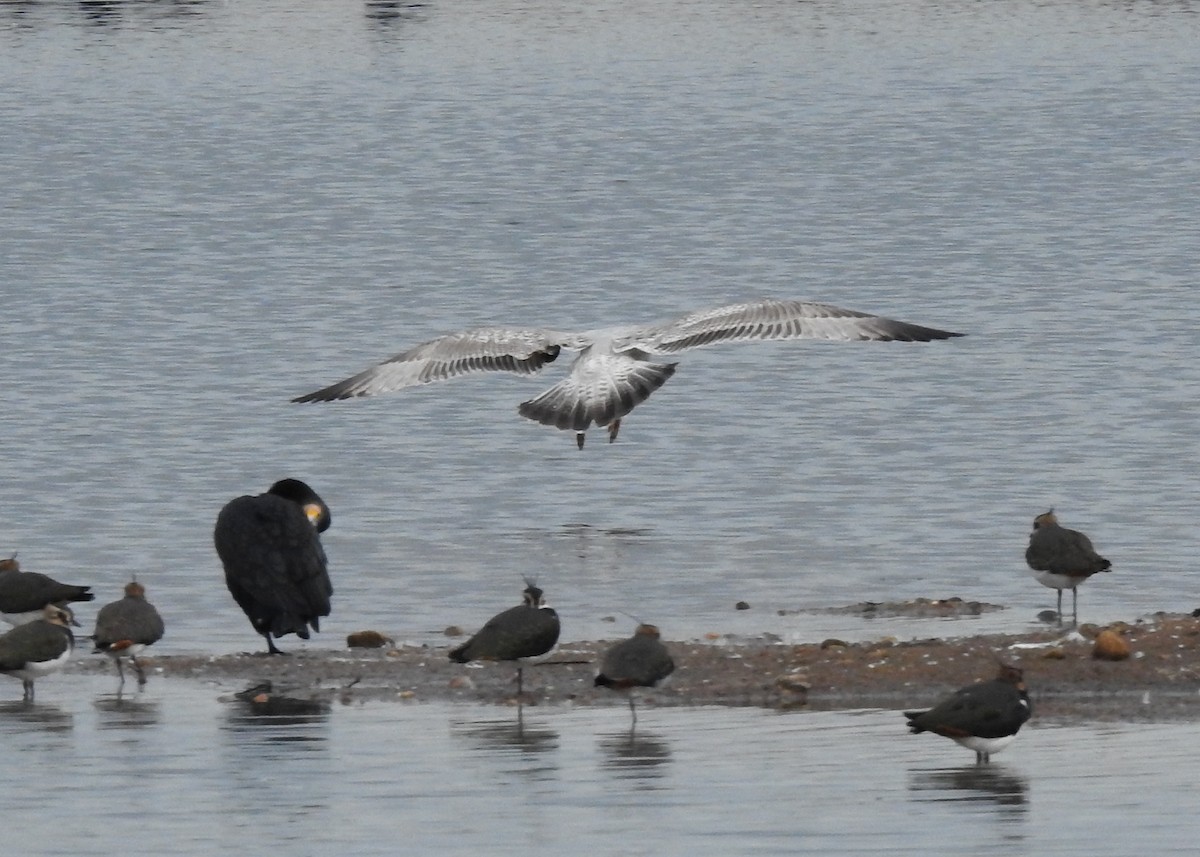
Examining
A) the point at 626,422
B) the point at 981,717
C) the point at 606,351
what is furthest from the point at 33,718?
the point at 626,422

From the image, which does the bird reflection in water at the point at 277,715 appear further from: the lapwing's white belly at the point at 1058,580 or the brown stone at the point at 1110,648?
the lapwing's white belly at the point at 1058,580

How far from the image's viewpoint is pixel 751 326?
67.3 feet

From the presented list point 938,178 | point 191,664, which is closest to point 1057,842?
point 191,664

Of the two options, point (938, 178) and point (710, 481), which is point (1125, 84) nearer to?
point (938, 178)

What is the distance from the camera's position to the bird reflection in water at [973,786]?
11.5m

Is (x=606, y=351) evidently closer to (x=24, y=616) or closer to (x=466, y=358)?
(x=466, y=358)

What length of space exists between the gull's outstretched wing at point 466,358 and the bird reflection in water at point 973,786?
365 inches

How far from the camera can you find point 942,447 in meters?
23.5

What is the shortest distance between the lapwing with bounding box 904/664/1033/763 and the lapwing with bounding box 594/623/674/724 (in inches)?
53.5

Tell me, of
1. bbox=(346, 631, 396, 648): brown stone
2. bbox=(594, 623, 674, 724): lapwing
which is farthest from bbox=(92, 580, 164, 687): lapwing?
bbox=(594, 623, 674, 724): lapwing

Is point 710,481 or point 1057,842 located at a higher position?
point 710,481

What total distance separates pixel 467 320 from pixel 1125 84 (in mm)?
39203

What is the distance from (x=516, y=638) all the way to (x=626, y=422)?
40.3ft

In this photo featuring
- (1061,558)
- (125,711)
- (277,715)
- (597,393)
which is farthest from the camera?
(597,393)
